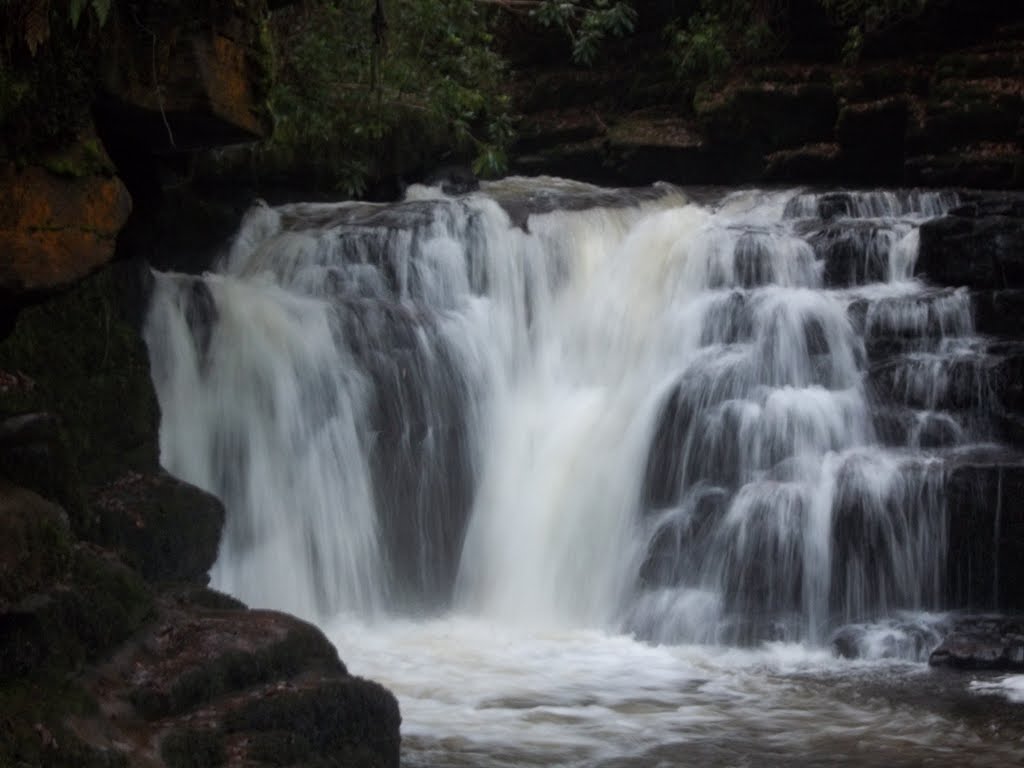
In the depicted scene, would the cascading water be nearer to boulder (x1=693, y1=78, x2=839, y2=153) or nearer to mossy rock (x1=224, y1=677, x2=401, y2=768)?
mossy rock (x1=224, y1=677, x2=401, y2=768)

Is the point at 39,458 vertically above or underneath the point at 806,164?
underneath

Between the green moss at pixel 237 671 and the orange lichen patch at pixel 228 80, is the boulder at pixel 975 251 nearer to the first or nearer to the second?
the orange lichen patch at pixel 228 80

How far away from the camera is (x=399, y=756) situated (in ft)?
23.1

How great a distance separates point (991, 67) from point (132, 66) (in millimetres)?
13679

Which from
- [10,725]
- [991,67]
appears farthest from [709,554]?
[991,67]

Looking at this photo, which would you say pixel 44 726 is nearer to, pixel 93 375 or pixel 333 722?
pixel 333 722

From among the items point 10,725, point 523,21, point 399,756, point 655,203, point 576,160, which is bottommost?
point 399,756

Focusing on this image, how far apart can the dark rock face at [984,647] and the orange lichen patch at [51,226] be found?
6151 millimetres

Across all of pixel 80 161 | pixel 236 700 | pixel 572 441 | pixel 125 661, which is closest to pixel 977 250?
pixel 572 441

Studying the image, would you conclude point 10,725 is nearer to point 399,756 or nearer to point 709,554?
Answer: point 399,756

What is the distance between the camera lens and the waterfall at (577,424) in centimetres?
1088

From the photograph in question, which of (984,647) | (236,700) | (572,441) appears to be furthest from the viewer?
(572,441)

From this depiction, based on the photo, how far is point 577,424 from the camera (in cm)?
1322

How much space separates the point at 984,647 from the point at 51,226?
6671 mm
